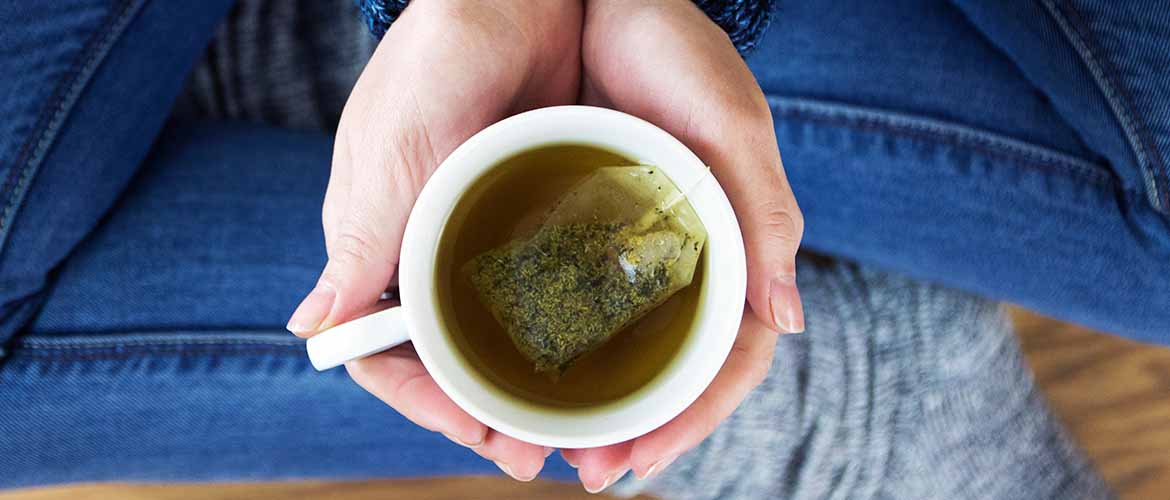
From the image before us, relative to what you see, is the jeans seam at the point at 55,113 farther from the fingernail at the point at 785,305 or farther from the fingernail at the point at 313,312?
the fingernail at the point at 785,305

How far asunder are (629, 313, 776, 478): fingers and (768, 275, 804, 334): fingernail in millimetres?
50

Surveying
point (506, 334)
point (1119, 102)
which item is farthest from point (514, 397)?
point (1119, 102)

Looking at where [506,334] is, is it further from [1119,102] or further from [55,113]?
[1119,102]

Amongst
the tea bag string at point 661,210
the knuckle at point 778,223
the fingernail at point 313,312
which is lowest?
the fingernail at point 313,312

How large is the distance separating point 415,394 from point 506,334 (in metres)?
0.09

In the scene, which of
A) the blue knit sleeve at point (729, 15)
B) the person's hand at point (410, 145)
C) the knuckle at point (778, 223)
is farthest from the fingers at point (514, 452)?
the blue knit sleeve at point (729, 15)

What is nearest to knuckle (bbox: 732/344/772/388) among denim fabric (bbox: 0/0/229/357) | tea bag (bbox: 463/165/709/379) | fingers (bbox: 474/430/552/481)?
tea bag (bbox: 463/165/709/379)

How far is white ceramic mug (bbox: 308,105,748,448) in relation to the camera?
61cm

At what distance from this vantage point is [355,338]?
1.92 feet

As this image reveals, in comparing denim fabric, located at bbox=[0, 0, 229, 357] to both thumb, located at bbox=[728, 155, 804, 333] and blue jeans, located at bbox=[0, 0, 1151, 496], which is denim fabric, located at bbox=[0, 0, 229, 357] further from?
thumb, located at bbox=[728, 155, 804, 333]

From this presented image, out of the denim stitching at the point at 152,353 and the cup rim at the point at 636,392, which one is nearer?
the cup rim at the point at 636,392

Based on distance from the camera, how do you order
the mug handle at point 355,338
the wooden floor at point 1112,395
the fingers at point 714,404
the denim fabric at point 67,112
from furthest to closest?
1. the wooden floor at point 1112,395
2. the denim fabric at point 67,112
3. the fingers at point 714,404
4. the mug handle at point 355,338

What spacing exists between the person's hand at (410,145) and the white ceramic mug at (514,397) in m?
0.06

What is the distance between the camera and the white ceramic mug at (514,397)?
2.00 ft
